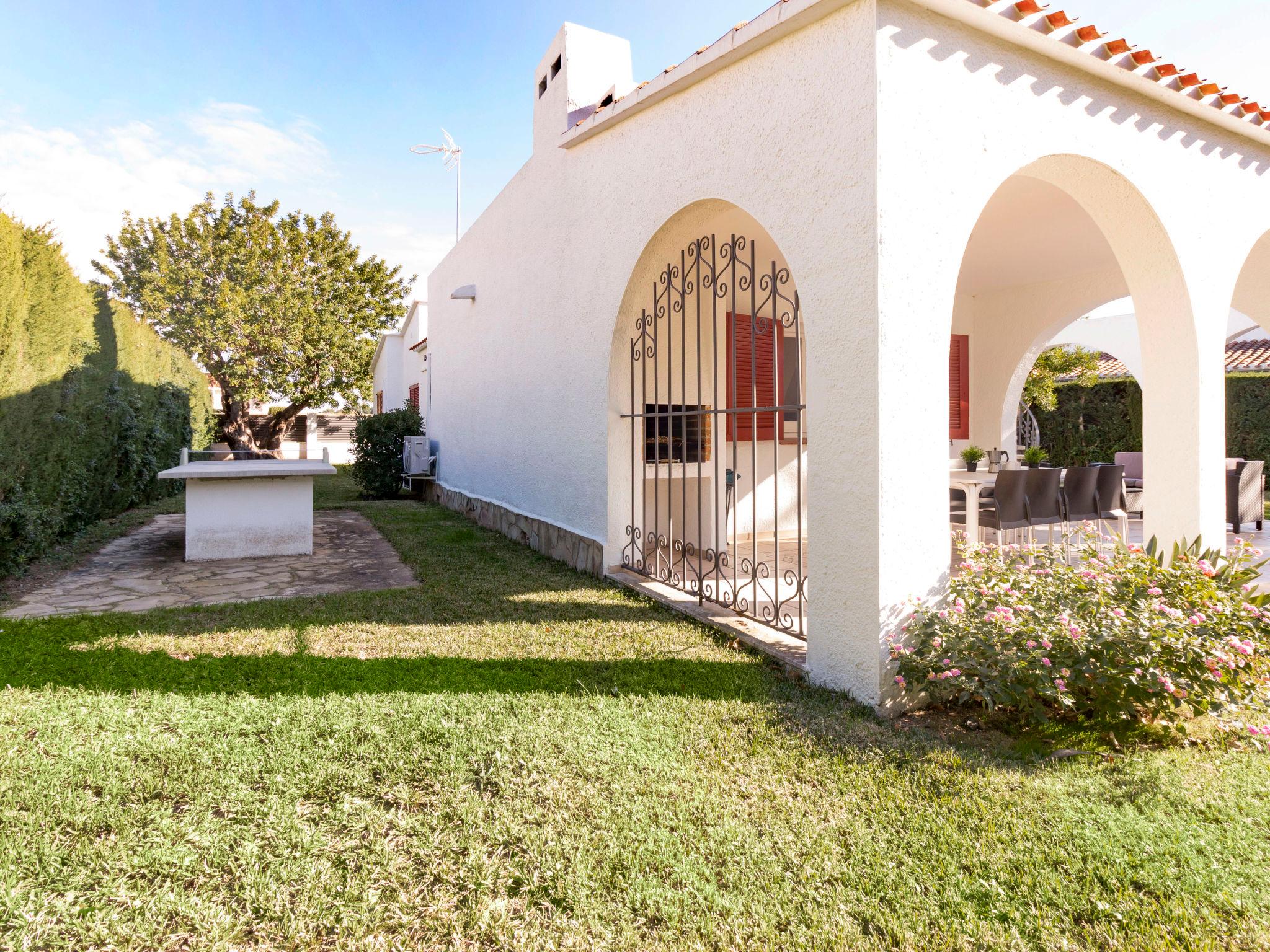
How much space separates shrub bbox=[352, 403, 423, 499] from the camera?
47.5 ft

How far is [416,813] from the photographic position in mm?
2514

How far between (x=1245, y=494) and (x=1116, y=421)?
7492 millimetres

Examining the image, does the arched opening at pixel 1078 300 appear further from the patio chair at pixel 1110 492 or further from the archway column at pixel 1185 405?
the patio chair at pixel 1110 492

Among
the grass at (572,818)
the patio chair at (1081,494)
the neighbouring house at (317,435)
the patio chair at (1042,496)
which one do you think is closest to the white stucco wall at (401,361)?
the neighbouring house at (317,435)

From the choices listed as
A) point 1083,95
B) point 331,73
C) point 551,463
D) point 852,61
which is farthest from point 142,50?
point 1083,95

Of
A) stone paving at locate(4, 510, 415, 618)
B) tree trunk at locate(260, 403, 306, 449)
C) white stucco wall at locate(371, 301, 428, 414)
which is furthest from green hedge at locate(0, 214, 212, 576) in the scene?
tree trunk at locate(260, 403, 306, 449)

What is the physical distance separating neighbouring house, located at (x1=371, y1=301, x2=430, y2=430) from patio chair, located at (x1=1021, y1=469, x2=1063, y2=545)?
12579 mm

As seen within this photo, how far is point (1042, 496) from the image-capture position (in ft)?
22.8

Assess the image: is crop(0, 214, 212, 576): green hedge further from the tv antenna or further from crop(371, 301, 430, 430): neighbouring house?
the tv antenna

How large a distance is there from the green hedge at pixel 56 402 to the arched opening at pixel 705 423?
192 inches

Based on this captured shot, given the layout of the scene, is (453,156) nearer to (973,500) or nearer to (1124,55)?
(973,500)

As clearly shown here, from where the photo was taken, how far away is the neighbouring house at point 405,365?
17.6 meters

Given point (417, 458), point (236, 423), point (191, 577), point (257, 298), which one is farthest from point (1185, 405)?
point (236, 423)

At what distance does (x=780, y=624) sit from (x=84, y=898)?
3724 mm
